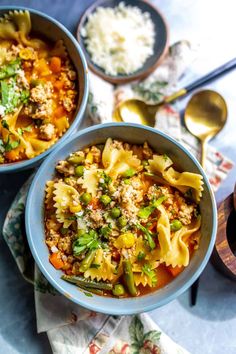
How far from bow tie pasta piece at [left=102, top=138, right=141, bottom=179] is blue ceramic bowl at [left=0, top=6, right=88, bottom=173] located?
8.7 inches

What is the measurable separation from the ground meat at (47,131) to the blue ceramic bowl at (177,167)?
14 cm

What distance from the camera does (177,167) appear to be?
2.94 meters

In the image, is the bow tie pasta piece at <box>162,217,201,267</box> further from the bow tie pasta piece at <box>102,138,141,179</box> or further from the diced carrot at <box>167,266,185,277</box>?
the bow tie pasta piece at <box>102,138,141,179</box>

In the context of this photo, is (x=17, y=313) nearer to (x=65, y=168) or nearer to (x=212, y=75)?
(x=65, y=168)

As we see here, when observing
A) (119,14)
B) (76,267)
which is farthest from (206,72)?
(76,267)

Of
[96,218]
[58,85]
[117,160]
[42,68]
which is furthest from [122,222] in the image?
[42,68]

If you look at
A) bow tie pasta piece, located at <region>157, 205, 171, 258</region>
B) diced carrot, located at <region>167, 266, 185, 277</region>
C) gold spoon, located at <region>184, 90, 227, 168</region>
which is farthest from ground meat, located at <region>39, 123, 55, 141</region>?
diced carrot, located at <region>167, 266, 185, 277</region>

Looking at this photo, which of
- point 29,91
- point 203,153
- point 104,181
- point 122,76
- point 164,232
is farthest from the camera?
point 122,76

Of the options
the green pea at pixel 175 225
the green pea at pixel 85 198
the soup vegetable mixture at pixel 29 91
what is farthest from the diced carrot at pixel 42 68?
the green pea at pixel 175 225

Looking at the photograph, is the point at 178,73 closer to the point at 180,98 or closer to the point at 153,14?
the point at 180,98

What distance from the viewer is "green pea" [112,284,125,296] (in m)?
2.80

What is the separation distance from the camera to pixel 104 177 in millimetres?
2840

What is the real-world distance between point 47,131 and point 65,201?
0.41m

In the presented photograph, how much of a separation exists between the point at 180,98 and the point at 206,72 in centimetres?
23
